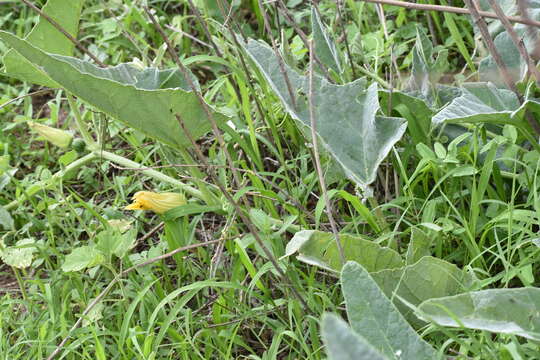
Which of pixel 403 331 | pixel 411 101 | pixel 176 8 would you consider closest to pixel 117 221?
pixel 411 101

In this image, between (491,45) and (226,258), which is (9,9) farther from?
(491,45)

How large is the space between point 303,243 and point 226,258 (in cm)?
43

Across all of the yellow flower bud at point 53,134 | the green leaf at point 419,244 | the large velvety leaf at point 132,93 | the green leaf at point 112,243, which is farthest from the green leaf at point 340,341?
the yellow flower bud at point 53,134

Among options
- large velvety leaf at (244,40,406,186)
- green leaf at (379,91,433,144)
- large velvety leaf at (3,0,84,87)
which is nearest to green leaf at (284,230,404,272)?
large velvety leaf at (244,40,406,186)

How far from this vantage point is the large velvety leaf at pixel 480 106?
5.24 ft

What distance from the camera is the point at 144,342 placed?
1.65m

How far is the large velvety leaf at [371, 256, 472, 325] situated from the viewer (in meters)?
1.48

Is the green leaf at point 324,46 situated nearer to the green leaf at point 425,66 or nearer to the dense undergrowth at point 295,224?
the dense undergrowth at point 295,224

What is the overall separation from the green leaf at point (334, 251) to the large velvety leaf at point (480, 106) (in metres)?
0.30

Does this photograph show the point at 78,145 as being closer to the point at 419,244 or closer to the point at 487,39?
the point at 419,244

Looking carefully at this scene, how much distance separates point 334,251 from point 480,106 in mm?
463

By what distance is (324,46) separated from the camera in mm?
2012

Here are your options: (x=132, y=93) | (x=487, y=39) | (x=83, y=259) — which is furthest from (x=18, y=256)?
(x=487, y=39)

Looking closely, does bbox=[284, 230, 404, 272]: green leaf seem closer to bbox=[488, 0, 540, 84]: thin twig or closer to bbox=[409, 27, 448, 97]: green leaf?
bbox=[488, 0, 540, 84]: thin twig
